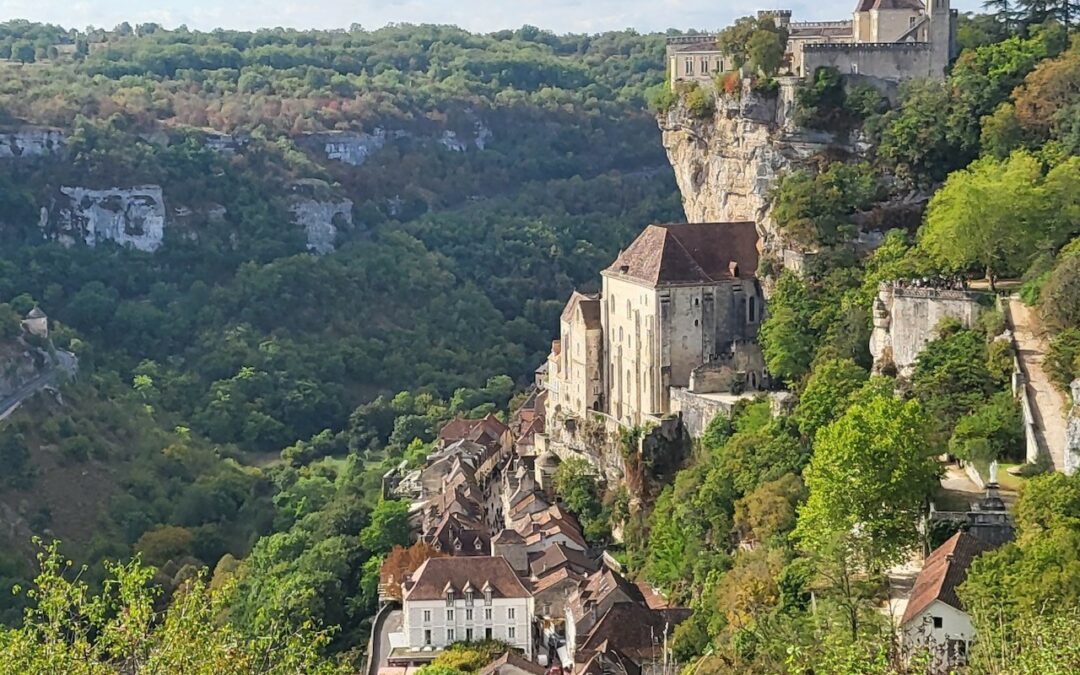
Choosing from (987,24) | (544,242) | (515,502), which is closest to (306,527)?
(515,502)

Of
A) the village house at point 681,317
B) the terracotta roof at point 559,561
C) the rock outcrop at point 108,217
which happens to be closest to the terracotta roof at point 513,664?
the terracotta roof at point 559,561

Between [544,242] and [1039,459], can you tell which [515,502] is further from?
[544,242]

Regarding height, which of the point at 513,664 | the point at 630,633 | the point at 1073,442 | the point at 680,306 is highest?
the point at 1073,442

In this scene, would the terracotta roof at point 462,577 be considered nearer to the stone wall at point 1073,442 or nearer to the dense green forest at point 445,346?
the dense green forest at point 445,346

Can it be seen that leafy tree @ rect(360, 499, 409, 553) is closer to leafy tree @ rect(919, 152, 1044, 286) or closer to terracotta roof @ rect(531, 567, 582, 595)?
terracotta roof @ rect(531, 567, 582, 595)

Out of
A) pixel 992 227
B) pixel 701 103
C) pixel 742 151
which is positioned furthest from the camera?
pixel 701 103

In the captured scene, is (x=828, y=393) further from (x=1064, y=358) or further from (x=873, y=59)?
(x=873, y=59)

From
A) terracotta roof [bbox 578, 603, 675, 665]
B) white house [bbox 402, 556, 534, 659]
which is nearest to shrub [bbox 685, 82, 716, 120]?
white house [bbox 402, 556, 534, 659]

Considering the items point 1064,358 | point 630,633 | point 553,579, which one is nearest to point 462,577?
point 553,579
